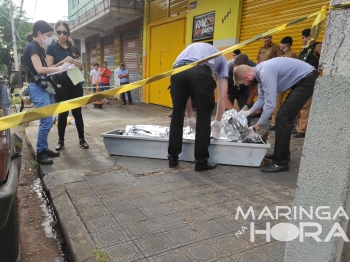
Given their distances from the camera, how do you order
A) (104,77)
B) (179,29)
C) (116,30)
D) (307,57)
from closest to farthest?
(307,57) → (179,29) → (104,77) → (116,30)

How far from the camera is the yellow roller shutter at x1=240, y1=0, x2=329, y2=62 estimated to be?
555 centimetres

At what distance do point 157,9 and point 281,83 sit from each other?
8408mm

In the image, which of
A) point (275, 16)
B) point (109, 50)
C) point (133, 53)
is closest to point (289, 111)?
point (275, 16)

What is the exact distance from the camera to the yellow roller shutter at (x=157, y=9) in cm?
998

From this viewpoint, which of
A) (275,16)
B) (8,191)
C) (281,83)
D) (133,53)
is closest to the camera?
(8,191)

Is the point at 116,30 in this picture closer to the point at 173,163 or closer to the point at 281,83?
the point at 173,163

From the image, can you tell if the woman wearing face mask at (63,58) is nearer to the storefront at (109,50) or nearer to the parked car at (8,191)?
the parked car at (8,191)

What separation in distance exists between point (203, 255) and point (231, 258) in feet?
0.59

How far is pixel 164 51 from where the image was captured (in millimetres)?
10148

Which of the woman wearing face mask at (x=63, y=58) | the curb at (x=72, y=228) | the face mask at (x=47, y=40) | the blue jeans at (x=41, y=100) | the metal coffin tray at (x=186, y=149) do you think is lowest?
the curb at (x=72, y=228)

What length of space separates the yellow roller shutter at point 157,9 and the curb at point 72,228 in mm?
8651

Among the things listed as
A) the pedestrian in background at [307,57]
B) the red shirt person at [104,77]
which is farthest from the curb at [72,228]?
the red shirt person at [104,77]

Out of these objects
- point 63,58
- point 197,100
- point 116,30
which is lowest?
point 197,100

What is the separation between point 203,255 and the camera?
1836 mm
